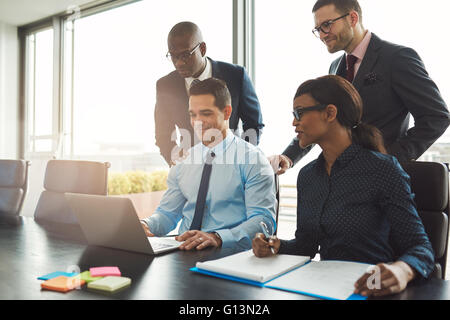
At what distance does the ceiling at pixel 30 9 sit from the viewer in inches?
180

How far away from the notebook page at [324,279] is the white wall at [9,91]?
5.49m

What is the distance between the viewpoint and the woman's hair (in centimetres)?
129

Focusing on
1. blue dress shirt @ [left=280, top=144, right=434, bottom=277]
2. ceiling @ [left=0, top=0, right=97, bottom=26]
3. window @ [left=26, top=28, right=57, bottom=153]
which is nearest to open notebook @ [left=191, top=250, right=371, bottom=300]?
blue dress shirt @ [left=280, top=144, right=434, bottom=277]

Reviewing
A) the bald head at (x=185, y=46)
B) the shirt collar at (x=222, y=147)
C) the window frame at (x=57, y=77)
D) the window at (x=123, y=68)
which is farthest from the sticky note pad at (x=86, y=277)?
the window frame at (x=57, y=77)

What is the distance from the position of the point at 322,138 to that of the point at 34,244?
1.07m

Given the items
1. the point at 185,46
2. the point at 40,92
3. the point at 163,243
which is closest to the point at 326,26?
the point at 185,46

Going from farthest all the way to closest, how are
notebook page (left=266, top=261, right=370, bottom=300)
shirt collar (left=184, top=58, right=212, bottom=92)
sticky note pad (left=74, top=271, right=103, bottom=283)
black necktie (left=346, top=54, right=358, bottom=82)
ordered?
1. shirt collar (left=184, top=58, right=212, bottom=92)
2. black necktie (left=346, top=54, right=358, bottom=82)
3. sticky note pad (left=74, top=271, right=103, bottom=283)
4. notebook page (left=266, top=261, right=370, bottom=300)

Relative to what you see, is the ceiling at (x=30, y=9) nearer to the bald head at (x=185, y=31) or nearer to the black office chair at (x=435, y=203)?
the bald head at (x=185, y=31)

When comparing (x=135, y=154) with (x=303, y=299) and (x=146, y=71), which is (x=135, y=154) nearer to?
(x=146, y=71)

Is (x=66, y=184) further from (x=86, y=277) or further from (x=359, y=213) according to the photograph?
(x=359, y=213)

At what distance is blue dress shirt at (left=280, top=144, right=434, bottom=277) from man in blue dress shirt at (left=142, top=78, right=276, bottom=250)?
23 cm

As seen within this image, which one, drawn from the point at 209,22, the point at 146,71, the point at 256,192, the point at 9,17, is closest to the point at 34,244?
the point at 256,192

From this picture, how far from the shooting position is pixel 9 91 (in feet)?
17.7

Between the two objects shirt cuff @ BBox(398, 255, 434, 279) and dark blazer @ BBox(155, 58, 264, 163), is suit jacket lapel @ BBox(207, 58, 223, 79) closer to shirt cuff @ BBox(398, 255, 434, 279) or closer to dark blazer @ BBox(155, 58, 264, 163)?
dark blazer @ BBox(155, 58, 264, 163)
